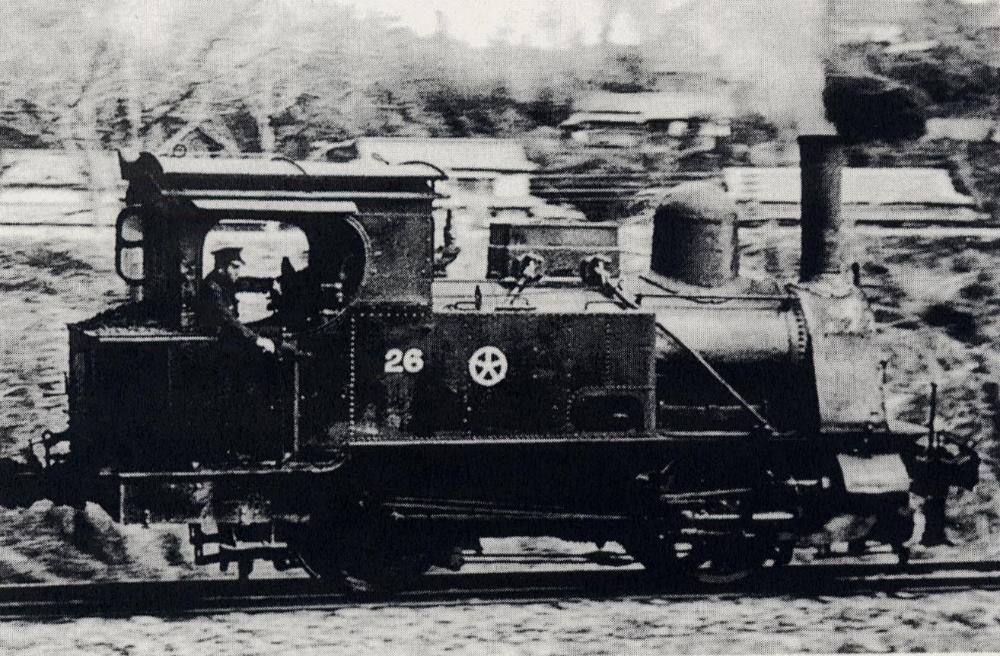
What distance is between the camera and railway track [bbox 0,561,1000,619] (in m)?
6.88

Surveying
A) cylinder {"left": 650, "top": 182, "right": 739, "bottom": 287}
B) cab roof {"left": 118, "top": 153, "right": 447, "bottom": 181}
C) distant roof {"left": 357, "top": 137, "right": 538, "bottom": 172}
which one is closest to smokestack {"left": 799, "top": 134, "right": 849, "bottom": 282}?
cylinder {"left": 650, "top": 182, "right": 739, "bottom": 287}

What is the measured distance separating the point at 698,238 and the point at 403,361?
195 cm

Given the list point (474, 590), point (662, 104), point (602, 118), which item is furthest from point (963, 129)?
point (474, 590)

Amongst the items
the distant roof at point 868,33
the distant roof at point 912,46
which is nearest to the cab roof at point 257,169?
the distant roof at point 868,33

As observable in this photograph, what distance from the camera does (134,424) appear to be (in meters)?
6.38

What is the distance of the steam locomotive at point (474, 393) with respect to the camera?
21.0 feet

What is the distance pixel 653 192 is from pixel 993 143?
233cm

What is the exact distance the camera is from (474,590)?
714cm

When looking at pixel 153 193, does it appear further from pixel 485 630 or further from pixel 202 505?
pixel 485 630

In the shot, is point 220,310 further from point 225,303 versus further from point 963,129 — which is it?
point 963,129

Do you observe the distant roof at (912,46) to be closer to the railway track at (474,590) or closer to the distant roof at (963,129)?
the distant roof at (963,129)

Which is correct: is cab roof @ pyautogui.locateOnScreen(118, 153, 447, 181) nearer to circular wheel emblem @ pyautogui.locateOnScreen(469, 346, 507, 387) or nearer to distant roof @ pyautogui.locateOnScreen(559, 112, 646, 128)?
circular wheel emblem @ pyautogui.locateOnScreen(469, 346, 507, 387)

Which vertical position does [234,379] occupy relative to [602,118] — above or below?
below

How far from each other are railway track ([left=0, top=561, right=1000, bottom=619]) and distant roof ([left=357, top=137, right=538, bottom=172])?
257cm
